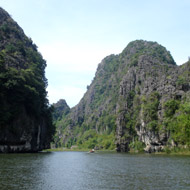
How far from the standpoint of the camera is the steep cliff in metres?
68.1

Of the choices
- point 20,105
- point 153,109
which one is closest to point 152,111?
point 153,109

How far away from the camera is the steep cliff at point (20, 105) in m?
68.1

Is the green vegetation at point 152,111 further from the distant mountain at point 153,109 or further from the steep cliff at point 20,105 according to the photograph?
the steep cliff at point 20,105

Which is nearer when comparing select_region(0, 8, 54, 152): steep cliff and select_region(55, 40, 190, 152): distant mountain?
select_region(0, 8, 54, 152): steep cliff

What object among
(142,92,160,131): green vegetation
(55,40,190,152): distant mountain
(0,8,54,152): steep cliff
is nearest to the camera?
(0,8,54,152): steep cliff

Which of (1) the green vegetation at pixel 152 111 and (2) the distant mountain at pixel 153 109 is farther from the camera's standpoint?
(1) the green vegetation at pixel 152 111

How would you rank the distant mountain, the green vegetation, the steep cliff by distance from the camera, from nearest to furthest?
the steep cliff → the distant mountain → the green vegetation

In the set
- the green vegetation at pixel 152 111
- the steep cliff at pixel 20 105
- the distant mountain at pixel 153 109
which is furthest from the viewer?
the green vegetation at pixel 152 111

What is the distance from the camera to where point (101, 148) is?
161250mm

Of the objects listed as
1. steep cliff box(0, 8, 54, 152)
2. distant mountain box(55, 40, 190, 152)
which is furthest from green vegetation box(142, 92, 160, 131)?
steep cliff box(0, 8, 54, 152)

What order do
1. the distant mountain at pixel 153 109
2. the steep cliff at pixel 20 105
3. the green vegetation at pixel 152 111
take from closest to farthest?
1. the steep cliff at pixel 20 105
2. the distant mountain at pixel 153 109
3. the green vegetation at pixel 152 111

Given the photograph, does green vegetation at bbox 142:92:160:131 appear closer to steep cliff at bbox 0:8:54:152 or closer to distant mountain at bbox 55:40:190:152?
distant mountain at bbox 55:40:190:152

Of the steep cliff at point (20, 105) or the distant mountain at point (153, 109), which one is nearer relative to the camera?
the steep cliff at point (20, 105)

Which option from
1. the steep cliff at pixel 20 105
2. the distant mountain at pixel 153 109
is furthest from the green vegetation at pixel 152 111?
the steep cliff at pixel 20 105
